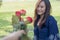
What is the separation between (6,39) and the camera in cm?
165

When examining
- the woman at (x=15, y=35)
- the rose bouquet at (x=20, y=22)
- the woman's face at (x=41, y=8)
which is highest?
the woman's face at (x=41, y=8)

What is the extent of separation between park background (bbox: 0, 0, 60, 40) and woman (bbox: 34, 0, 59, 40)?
45 mm

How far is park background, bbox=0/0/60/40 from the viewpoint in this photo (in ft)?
5.46

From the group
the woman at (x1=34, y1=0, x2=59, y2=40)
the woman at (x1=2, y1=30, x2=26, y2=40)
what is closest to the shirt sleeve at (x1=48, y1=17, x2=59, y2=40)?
the woman at (x1=34, y1=0, x2=59, y2=40)

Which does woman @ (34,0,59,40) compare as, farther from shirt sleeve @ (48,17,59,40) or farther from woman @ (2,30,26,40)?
woman @ (2,30,26,40)

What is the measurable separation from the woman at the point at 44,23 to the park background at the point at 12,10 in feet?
0.15

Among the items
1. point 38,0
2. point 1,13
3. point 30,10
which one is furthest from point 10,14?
point 38,0

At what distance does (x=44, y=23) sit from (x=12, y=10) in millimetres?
327

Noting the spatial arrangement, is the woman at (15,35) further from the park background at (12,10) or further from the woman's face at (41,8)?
the woman's face at (41,8)

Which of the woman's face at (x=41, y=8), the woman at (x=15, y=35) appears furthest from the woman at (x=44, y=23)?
the woman at (x=15, y=35)

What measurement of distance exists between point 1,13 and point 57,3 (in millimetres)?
540

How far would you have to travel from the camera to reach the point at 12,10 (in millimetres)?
1688

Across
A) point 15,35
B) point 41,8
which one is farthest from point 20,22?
point 41,8

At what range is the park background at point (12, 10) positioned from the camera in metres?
1.67
